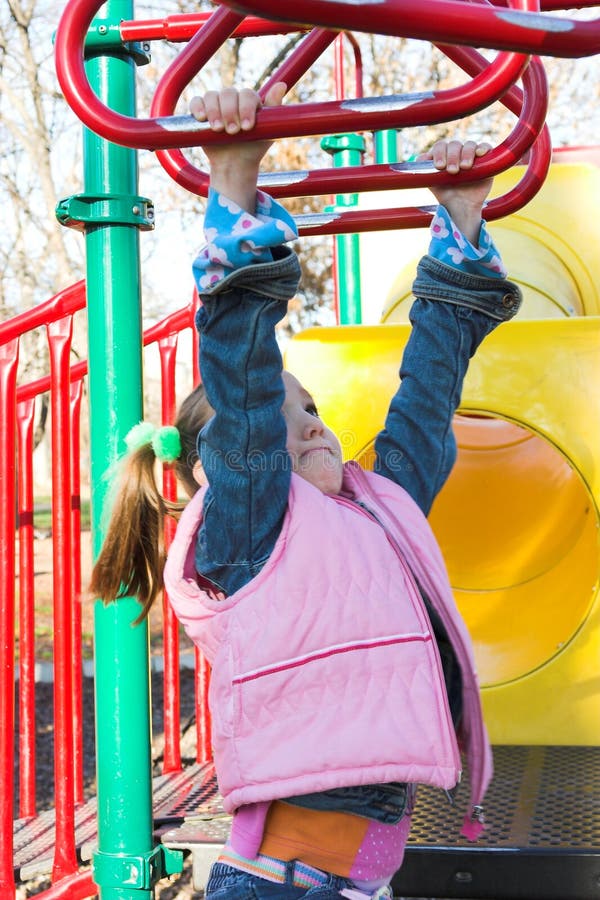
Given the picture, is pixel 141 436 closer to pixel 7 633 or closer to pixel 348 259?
pixel 7 633

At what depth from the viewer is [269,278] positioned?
4.16 ft

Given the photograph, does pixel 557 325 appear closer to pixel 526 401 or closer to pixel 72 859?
pixel 526 401

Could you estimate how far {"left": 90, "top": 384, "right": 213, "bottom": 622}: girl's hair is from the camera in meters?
1.59

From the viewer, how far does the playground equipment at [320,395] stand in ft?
4.26

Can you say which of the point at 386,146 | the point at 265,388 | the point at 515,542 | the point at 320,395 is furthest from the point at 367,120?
the point at 386,146

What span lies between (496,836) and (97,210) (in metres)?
1.32

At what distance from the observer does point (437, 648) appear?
4.65 ft

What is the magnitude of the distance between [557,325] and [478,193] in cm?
94

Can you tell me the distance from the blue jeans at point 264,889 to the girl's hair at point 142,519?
17.7 inches

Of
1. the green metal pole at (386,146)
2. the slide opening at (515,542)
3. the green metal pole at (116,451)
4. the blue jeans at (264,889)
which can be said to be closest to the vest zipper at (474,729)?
the blue jeans at (264,889)

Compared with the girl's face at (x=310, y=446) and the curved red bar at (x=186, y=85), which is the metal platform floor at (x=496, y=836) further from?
the curved red bar at (x=186, y=85)

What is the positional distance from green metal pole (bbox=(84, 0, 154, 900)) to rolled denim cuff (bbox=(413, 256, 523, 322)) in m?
0.53

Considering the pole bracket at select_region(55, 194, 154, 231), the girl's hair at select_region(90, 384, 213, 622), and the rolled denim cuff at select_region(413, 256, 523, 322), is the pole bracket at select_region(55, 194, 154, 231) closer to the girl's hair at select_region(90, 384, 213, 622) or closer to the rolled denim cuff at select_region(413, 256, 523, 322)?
the girl's hair at select_region(90, 384, 213, 622)

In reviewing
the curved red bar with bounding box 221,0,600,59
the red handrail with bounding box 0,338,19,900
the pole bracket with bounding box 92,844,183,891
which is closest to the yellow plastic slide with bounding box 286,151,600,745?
the red handrail with bounding box 0,338,19,900
